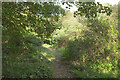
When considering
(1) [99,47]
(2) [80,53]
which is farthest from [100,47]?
Result: (2) [80,53]

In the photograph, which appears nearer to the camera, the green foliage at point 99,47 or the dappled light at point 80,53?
the dappled light at point 80,53

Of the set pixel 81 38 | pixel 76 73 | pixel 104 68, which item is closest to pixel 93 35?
pixel 81 38

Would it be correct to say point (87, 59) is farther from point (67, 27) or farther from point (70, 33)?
point (67, 27)

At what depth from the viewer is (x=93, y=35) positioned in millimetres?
5203

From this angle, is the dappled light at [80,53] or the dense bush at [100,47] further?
the dense bush at [100,47]

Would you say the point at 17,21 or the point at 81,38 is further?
the point at 81,38

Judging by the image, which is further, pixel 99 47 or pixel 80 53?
pixel 80 53

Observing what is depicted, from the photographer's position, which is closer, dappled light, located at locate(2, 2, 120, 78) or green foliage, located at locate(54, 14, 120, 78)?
dappled light, located at locate(2, 2, 120, 78)

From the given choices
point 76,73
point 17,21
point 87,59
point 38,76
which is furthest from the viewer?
point 87,59

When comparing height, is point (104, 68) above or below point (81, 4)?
below

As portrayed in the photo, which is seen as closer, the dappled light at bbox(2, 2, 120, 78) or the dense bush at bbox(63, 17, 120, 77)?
the dappled light at bbox(2, 2, 120, 78)

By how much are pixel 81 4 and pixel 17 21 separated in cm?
146

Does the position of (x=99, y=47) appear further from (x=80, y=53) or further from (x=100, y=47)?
(x=80, y=53)

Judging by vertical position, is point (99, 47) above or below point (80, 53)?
above
